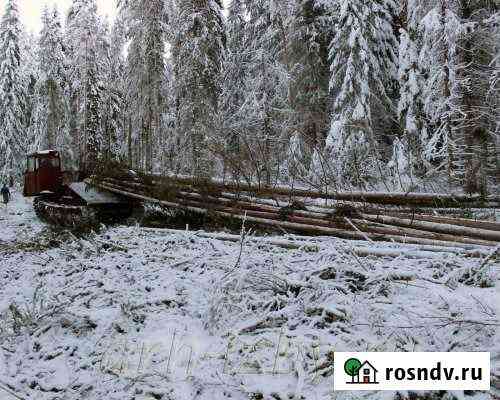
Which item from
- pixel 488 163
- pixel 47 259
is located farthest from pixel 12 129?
pixel 488 163

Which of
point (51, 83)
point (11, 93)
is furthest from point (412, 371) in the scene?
point (11, 93)

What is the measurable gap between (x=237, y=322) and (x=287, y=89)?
19.3 metres

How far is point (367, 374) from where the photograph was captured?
10.6 ft

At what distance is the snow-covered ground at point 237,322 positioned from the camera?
3.53 metres

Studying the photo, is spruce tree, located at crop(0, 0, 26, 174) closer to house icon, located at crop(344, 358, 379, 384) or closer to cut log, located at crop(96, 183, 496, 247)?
cut log, located at crop(96, 183, 496, 247)

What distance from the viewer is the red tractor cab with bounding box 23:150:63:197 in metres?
20.5

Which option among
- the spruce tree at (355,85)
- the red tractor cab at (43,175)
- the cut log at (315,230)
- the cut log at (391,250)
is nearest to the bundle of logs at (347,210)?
the cut log at (315,230)

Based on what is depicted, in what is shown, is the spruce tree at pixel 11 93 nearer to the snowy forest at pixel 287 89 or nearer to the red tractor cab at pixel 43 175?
the snowy forest at pixel 287 89

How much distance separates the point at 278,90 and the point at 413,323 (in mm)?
20118

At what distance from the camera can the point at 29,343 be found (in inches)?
179

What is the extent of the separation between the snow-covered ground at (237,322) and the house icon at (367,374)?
0.10m

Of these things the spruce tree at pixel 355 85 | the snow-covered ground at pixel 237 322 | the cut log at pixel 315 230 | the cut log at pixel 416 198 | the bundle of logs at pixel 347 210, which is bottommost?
the snow-covered ground at pixel 237 322

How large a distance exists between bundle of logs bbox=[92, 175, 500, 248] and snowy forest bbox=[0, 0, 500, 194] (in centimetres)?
62

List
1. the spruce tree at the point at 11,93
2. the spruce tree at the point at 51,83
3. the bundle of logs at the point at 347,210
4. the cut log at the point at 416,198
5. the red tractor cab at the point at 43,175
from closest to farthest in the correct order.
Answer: the bundle of logs at the point at 347,210, the cut log at the point at 416,198, the red tractor cab at the point at 43,175, the spruce tree at the point at 51,83, the spruce tree at the point at 11,93
